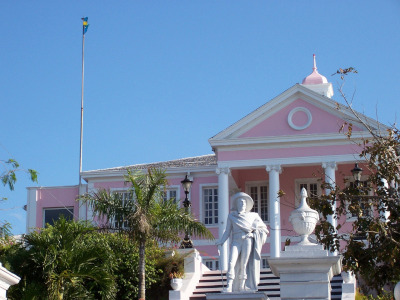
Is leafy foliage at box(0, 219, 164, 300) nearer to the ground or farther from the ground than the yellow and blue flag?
nearer to the ground

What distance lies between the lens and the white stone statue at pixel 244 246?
16.4 metres

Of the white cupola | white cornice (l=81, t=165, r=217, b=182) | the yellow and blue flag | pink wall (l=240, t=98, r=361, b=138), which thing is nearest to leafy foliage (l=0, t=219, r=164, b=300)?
pink wall (l=240, t=98, r=361, b=138)

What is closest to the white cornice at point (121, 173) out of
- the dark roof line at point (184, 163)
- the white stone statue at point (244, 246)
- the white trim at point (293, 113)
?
the dark roof line at point (184, 163)

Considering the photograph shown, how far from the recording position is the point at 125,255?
22.9 m

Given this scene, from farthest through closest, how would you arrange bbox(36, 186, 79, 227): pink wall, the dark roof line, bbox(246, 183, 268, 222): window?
1. bbox(36, 186, 79, 227): pink wall
2. the dark roof line
3. bbox(246, 183, 268, 222): window

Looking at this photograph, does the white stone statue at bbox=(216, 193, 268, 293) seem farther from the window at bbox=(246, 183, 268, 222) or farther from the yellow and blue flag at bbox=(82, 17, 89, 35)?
the yellow and blue flag at bbox=(82, 17, 89, 35)

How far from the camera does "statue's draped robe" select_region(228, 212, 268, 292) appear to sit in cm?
1642

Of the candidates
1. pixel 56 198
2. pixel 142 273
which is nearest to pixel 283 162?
pixel 56 198

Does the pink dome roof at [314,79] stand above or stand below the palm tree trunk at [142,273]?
above

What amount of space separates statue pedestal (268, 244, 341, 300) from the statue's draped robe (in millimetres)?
3392

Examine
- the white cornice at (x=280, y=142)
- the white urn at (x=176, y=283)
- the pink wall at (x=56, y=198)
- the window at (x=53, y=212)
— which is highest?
the white cornice at (x=280, y=142)

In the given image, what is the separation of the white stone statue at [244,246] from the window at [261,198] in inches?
678

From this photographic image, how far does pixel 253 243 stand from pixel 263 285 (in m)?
5.69

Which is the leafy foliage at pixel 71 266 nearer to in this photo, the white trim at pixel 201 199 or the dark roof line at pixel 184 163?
the white trim at pixel 201 199
